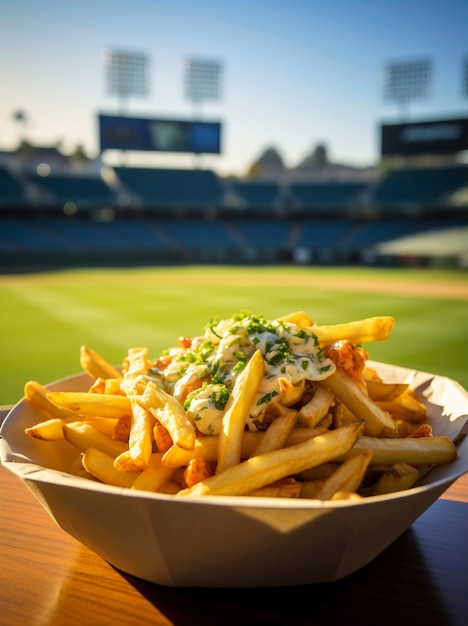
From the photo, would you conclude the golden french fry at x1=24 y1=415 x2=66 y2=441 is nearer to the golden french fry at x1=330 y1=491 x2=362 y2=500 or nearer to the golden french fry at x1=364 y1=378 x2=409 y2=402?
the golden french fry at x1=330 y1=491 x2=362 y2=500

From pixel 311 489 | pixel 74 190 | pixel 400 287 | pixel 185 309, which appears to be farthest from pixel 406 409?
pixel 74 190

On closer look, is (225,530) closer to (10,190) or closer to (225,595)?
(225,595)

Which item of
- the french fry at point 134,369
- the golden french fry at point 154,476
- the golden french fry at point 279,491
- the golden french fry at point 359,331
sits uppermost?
the golden french fry at point 359,331

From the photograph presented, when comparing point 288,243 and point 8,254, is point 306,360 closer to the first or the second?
point 8,254

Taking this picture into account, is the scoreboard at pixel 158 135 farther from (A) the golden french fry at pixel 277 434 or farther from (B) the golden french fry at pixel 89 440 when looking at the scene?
(A) the golden french fry at pixel 277 434

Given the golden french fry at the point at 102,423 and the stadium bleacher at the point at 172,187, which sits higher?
the stadium bleacher at the point at 172,187

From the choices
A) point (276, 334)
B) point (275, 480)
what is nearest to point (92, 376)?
point (276, 334)

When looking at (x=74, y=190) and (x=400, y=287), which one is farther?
(x=74, y=190)

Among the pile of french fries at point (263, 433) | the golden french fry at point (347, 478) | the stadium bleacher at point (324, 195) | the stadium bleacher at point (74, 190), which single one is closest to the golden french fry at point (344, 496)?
the pile of french fries at point (263, 433)
